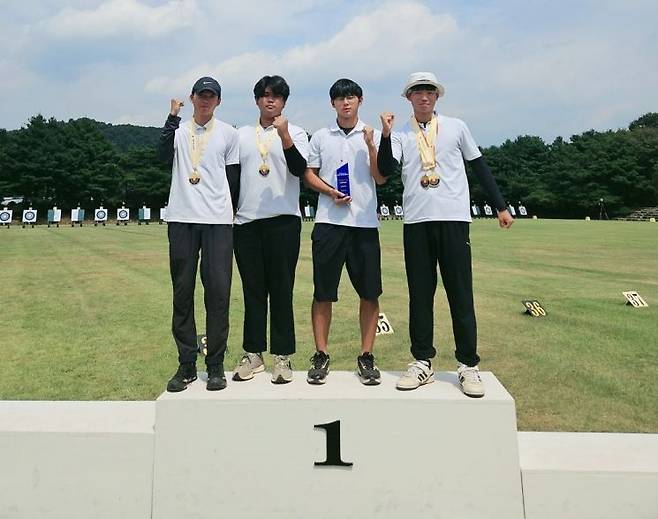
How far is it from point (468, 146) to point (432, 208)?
49cm

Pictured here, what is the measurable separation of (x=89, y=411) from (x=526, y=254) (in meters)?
15.1

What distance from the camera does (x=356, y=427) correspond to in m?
2.96

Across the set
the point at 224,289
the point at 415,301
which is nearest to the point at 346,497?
the point at 415,301

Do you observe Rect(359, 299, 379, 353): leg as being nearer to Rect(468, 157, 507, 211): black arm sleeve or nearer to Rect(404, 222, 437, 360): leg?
Rect(404, 222, 437, 360): leg

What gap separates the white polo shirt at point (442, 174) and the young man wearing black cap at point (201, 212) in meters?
1.11

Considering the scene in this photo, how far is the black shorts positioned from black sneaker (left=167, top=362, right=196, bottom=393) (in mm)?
924

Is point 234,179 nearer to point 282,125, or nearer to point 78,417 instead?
point 282,125

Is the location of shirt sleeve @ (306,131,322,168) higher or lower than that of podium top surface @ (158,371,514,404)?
higher

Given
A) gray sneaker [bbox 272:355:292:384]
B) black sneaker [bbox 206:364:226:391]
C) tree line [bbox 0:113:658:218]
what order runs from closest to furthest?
black sneaker [bbox 206:364:226:391] → gray sneaker [bbox 272:355:292:384] → tree line [bbox 0:113:658:218]

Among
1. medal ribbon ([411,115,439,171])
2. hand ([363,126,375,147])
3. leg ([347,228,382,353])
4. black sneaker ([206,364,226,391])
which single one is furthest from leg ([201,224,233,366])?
medal ribbon ([411,115,439,171])

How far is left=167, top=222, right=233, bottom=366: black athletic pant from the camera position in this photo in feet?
11.5

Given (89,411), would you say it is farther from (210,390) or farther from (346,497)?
(346,497)

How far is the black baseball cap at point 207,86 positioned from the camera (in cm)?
353

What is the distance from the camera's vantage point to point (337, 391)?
3129mm
